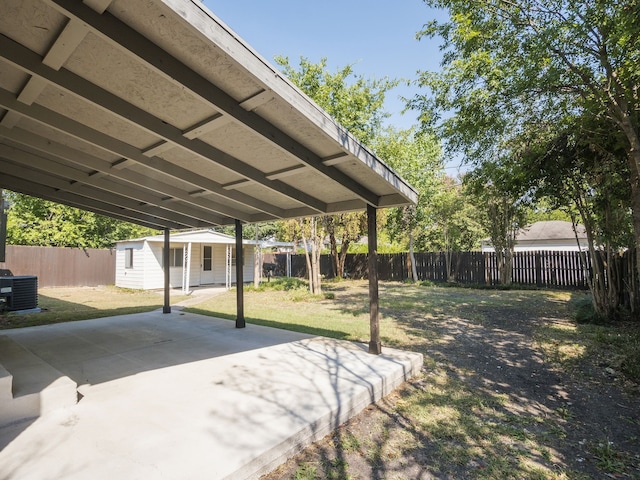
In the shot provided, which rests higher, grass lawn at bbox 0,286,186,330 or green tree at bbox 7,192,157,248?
green tree at bbox 7,192,157,248

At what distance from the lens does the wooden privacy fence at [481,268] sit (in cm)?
1316

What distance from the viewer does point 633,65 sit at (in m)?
4.31

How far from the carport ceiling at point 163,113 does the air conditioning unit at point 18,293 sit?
4.73 metres

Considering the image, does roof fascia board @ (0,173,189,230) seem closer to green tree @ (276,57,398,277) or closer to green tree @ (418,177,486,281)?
green tree @ (276,57,398,277)

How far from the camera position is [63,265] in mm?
16141

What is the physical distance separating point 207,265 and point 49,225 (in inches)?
388

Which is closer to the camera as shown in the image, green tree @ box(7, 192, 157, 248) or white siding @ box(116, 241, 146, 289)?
white siding @ box(116, 241, 146, 289)

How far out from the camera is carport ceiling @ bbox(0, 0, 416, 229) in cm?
214

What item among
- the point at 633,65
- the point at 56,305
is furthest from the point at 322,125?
the point at 56,305

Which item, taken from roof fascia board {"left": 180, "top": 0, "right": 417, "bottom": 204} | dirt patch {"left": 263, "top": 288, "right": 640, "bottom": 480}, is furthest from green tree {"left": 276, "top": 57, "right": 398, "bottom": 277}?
roof fascia board {"left": 180, "top": 0, "right": 417, "bottom": 204}

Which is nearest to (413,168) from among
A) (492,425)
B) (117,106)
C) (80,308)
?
(80,308)

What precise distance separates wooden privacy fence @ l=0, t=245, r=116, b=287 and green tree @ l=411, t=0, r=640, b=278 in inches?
657

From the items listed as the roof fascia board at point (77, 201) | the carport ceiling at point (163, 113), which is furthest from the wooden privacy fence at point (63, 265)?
the carport ceiling at point (163, 113)

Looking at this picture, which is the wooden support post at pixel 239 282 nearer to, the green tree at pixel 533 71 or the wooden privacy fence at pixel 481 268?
the green tree at pixel 533 71
